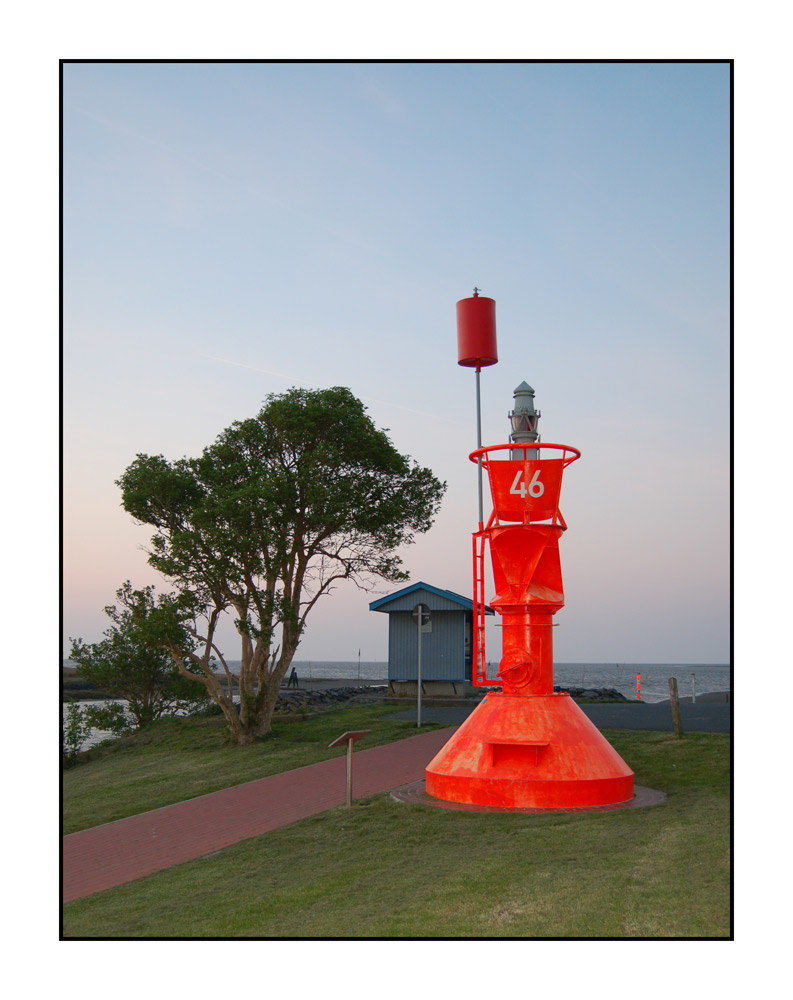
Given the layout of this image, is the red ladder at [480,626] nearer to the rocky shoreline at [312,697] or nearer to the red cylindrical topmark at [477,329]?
the red cylindrical topmark at [477,329]

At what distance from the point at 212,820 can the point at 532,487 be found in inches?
261

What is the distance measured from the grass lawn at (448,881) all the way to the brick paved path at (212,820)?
25.2 inches

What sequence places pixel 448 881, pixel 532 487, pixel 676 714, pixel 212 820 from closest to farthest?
pixel 448 881
pixel 532 487
pixel 212 820
pixel 676 714

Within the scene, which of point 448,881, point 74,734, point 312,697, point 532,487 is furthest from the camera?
point 312,697

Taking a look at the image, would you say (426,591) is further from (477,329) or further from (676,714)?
(477,329)

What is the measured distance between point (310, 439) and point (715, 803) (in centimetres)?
1345

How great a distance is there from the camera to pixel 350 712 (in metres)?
25.8

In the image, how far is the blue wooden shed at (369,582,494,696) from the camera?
97.6 ft

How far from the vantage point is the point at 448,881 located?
8039 mm

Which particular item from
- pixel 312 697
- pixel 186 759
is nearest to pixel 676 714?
pixel 186 759

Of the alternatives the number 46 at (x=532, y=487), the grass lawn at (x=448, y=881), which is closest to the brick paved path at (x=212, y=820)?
the grass lawn at (x=448, y=881)

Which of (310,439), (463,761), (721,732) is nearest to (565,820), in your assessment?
(463,761)

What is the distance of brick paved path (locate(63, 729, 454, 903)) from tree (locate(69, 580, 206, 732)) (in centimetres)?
554

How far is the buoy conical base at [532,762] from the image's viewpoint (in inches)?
444
